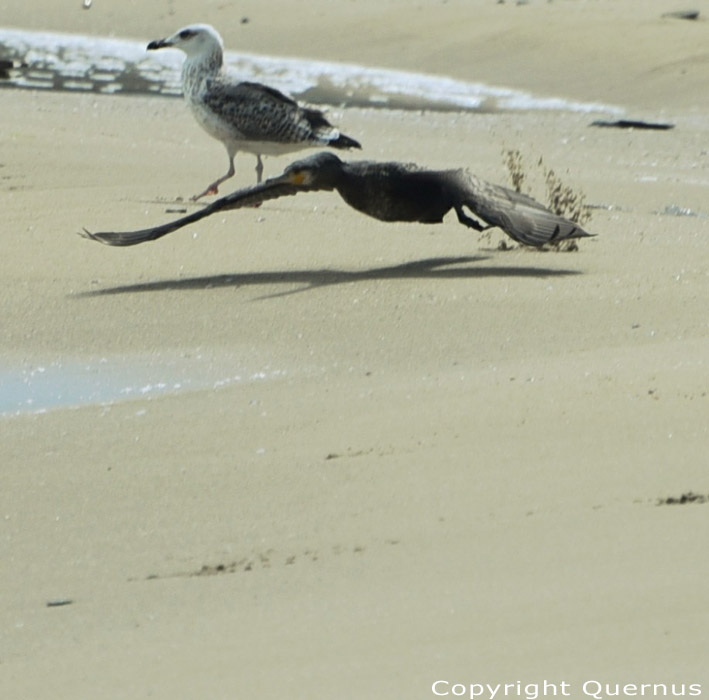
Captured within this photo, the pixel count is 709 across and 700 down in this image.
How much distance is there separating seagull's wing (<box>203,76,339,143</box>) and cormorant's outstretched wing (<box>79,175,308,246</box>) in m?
2.07

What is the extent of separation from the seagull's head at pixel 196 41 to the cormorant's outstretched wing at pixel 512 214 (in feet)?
10.6

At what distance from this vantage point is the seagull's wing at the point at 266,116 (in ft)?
31.6

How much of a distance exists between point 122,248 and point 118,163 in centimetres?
287

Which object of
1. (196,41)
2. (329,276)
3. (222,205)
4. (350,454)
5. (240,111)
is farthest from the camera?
(196,41)

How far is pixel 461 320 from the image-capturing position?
22.4 feet

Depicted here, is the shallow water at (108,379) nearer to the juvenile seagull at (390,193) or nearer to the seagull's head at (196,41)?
the juvenile seagull at (390,193)

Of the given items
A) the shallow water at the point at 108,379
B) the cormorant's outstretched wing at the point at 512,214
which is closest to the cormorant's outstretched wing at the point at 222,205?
the cormorant's outstretched wing at the point at 512,214

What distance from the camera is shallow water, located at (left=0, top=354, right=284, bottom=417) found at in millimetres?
5891

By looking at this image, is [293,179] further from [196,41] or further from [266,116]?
[196,41]

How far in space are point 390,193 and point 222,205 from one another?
789 mm

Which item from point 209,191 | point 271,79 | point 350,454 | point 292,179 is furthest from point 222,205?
point 271,79

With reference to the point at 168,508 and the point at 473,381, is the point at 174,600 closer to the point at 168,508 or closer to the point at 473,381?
the point at 168,508

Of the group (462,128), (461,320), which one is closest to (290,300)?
(461,320)

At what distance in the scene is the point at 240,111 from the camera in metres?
9.74
